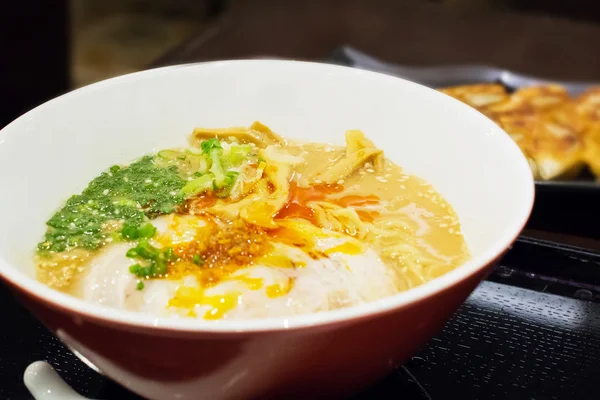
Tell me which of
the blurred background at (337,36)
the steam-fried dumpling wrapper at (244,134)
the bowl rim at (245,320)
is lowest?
the blurred background at (337,36)

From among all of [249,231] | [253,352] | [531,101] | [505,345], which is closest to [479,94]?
[531,101]

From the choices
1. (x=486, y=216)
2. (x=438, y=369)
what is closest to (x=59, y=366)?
(x=438, y=369)

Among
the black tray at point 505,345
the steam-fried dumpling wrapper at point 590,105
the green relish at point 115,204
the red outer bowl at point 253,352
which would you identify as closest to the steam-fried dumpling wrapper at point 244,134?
the green relish at point 115,204

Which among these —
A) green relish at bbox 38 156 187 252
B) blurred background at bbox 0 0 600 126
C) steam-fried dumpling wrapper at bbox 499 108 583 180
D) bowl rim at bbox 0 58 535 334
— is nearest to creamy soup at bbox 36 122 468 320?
green relish at bbox 38 156 187 252

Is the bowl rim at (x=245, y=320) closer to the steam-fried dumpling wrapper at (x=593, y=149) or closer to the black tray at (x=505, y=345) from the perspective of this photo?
the black tray at (x=505, y=345)

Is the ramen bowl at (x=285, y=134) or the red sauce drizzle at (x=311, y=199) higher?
the ramen bowl at (x=285, y=134)

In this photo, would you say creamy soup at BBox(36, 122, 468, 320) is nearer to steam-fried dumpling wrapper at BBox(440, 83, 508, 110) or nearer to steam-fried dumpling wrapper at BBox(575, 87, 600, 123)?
steam-fried dumpling wrapper at BBox(440, 83, 508, 110)

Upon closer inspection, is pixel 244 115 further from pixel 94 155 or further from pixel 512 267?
pixel 512 267
